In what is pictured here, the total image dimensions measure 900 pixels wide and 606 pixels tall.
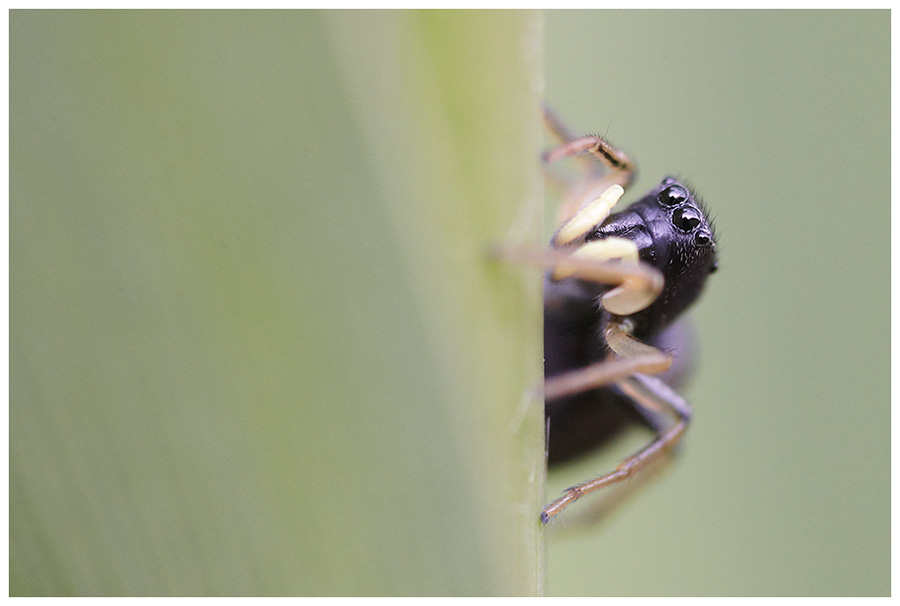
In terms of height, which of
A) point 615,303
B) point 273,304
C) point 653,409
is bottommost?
point 653,409

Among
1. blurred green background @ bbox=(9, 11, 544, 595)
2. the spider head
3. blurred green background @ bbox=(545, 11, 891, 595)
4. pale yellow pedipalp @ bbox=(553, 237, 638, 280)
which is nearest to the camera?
blurred green background @ bbox=(9, 11, 544, 595)

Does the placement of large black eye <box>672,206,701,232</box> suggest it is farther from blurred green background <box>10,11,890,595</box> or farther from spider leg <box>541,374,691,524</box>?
blurred green background <box>10,11,890,595</box>

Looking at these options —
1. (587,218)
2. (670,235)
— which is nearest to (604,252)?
(587,218)

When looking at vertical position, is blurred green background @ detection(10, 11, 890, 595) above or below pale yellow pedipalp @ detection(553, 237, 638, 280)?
above

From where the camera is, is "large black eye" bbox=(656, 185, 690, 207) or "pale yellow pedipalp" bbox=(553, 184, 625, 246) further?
"large black eye" bbox=(656, 185, 690, 207)

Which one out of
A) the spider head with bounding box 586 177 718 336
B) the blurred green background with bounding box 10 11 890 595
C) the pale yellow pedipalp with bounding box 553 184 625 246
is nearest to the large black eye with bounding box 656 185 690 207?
the spider head with bounding box 586 177 718 336

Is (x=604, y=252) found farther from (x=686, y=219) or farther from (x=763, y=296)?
(x=763, y=296)

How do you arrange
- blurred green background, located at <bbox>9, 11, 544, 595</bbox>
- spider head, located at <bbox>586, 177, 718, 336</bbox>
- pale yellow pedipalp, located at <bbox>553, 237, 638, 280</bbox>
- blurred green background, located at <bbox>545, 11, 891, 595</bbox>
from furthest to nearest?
1. blurred green background, located at <bbox>545, 11, 891, 595</bbox>
2. spider head, located at <bbox>586, 177, 718, 336</bbox>
3. pale yellow pedipalp, located at <bbox>553, 237, 638, 280</bbox>
4. blurred green background, located at <bbox>9, 11, 544, 595</bbox>

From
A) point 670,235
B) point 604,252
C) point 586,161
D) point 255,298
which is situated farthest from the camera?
point 586,161
